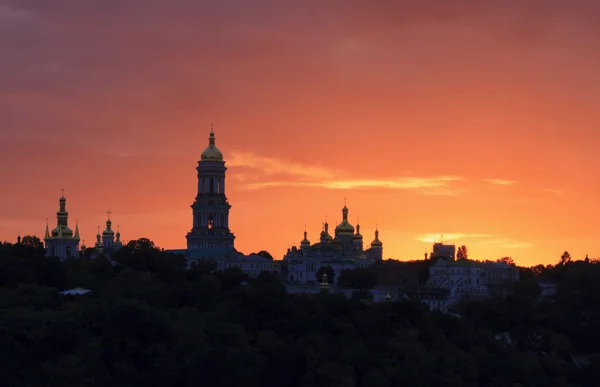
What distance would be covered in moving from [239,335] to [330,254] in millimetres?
91347

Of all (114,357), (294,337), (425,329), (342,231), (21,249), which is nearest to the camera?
(114,357)

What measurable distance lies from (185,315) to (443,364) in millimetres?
13953

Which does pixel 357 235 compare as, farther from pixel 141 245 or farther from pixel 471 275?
pixel 141 245

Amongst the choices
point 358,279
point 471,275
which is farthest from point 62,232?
point 471,275

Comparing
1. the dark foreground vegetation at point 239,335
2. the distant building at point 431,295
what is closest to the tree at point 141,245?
the dark foreground vegetation at point 239,335

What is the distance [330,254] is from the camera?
593ft

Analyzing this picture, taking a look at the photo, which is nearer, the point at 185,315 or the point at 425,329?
the point at 185,315

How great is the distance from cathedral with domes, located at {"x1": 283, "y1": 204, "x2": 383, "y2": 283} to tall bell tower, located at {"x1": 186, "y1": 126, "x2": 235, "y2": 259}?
7.53m

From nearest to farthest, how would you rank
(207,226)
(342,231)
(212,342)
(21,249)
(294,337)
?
(212,342) < (294,337) < (21,249) < (207,226) < (342,231)

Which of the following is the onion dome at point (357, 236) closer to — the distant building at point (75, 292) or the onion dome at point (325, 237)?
the onion dome at point (325, 237)

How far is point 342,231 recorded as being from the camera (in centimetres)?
19550

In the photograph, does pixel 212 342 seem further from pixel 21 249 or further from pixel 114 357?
pixel 21 249

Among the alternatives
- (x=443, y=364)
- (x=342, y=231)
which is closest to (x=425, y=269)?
(x=342, y=231)

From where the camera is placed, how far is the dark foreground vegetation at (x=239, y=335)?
8206cm
